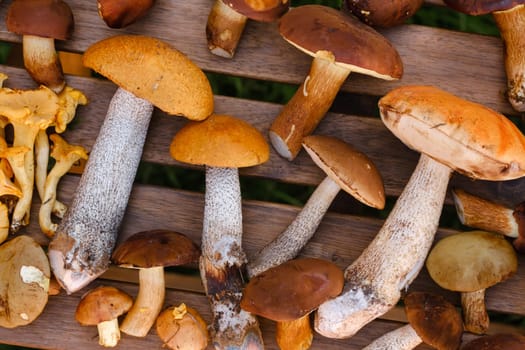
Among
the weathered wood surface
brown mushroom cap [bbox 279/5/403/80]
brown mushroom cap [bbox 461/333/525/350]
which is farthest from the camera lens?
the weathered wood surface

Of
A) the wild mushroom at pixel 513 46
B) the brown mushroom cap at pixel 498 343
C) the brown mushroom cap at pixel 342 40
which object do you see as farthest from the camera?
the wild mushroom at pixel 513 46

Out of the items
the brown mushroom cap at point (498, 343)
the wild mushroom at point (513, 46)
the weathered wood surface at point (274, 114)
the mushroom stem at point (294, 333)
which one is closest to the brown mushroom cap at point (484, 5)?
the wild mushroom at point (513, 46)

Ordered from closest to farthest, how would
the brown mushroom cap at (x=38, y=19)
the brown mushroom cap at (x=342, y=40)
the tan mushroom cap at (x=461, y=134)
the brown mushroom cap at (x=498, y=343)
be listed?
the tan mushroom cap at (x=461, y=134) < the brown mushroom cap at (x=342, y=40) < the brown mushroom cap at (x=498, y=343) < the brown mushroom cap at (x=38, y=19)

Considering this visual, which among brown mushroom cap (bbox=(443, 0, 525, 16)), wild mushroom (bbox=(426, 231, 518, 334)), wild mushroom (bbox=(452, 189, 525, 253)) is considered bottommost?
wild mushroom (bbox=(426, 231, 518, 334))

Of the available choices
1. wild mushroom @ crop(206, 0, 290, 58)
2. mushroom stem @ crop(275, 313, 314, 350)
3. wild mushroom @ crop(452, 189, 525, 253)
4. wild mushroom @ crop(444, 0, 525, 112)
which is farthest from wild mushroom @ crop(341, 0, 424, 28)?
mushroom stem @ crop(275, 313, 314, 350)

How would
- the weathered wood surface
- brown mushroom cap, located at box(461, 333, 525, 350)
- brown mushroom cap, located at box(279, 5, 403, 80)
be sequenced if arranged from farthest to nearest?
1. the weathered wood surface
2. brown mushroom cap, located at box(461, 333, 525, 350)
3. brown mushroom cap, located at box(279, 5, 403, 80)

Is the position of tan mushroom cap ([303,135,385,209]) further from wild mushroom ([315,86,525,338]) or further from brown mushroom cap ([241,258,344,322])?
brown mushroom cap ([241,258,344,322])

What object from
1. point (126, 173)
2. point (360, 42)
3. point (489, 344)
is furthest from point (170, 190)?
point (489, 344)

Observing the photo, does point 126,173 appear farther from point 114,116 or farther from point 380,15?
point 380,15

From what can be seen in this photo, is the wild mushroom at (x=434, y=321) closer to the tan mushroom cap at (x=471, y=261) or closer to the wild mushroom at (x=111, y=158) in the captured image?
the tan mushroom cap at (x=471, y=261)
